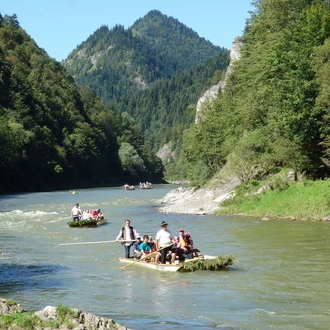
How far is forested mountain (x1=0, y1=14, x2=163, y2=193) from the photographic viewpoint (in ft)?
371

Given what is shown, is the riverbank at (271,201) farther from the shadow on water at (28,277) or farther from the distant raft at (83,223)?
the shadow on water at (28,277)

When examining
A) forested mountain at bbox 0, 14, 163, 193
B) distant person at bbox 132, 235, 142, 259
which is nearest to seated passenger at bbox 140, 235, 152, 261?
distant person at bbox 132, 235, 142, 259

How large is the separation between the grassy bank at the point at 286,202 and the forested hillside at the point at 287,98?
8.65 ft

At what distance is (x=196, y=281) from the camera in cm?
2273

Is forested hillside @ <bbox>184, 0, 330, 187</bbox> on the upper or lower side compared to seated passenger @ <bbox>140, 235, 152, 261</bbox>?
upper

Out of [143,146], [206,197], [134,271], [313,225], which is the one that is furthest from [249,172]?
[143,146]

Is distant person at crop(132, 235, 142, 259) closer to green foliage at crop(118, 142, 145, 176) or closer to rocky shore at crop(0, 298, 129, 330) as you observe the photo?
rocky shore at crop(0, 298, 129, 330)

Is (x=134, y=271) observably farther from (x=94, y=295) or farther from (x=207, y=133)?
(x=207, y=133)

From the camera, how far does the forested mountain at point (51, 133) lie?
113m

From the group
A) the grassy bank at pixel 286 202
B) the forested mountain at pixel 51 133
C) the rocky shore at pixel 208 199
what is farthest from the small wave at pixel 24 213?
the forested mountain at pixel 51 133

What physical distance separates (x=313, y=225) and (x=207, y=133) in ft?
124

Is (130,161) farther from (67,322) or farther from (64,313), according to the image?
(67,322)

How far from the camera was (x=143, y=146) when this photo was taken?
199375mm

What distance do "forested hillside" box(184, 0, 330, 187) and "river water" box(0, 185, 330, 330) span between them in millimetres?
9226
